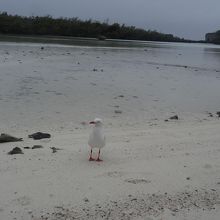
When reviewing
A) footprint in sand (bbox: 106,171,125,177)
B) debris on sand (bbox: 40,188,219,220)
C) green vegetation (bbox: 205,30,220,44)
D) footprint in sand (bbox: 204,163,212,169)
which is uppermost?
footprint in sand (bbox: 204,163,212,169)

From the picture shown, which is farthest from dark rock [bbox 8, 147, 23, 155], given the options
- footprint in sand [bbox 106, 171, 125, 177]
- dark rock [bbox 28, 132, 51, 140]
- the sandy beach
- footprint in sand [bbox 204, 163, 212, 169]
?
footprint in sand [bbox 204, 163, 212, 169]

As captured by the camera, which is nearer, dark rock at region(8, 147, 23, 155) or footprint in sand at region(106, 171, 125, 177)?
footprint in sand at region(106, 171, 125, 177)

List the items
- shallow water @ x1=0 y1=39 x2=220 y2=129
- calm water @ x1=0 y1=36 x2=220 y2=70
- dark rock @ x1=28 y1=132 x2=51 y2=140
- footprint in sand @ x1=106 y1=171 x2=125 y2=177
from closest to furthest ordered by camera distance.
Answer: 1. footprint in sand @ x1=106 y1=171 x2=125 y2=177
2. dark rock @ x1=28 y1=132 x2=51 y2=140
3. shallow water @ x1=0 y1=39 x2=220 y2=129
4. calm water @ x1=0 y1=36 x2=220 y2=70

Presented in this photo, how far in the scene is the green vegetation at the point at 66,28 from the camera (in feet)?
216

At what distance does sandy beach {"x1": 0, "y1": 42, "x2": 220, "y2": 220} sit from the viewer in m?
5.11

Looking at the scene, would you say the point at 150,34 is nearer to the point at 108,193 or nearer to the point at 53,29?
the point at 53,29

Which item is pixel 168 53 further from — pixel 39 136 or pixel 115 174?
pixel 115 174

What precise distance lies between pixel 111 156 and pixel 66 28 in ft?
221

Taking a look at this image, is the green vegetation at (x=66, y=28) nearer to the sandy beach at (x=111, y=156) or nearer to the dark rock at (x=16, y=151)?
the sandy beach at (x=111, y=156)

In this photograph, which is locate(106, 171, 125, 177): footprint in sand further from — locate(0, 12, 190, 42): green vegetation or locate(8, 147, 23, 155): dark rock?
locate(0, 12, 190, 42): green vegetation

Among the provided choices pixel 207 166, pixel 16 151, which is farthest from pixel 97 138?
pixel 207 166

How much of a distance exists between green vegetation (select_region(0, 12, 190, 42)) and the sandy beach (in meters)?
52.4

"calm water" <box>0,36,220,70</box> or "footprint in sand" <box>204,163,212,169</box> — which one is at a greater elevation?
"footprint in sand" <box>204,163,212,169</box>

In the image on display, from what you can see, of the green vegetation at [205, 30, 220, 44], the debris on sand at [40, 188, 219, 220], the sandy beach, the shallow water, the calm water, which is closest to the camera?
the debris on sand at [40, 188, 219, 220]
